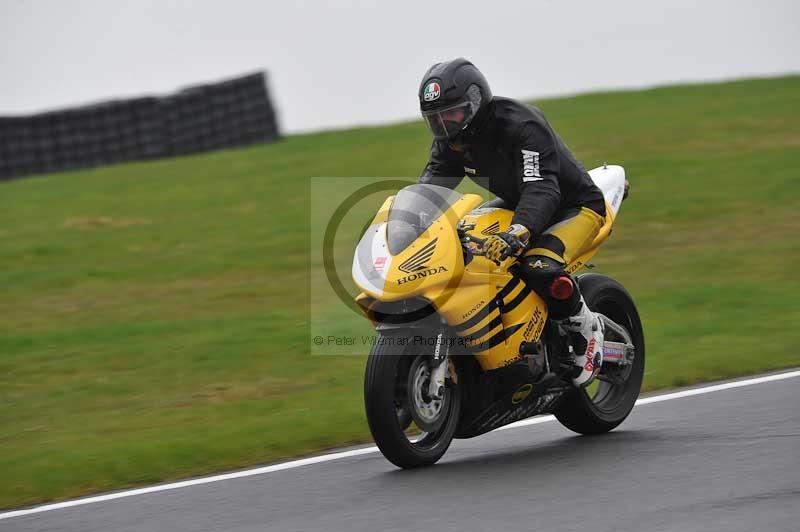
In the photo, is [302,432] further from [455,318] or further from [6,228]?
[6,228]

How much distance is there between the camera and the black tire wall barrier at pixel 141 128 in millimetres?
16688

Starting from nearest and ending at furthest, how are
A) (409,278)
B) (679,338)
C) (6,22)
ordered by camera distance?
1. (409,278)
2. (679,338)
3. (6,22)

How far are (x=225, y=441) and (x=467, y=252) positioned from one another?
1.93m

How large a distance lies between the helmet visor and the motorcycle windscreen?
30 centimetres

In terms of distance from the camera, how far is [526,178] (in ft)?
20.0

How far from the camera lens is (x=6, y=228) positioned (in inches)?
576

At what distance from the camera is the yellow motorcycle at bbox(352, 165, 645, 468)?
223 inches

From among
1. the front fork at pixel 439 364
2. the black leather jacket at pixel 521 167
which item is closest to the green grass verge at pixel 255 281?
the front fork at pixel 439 364

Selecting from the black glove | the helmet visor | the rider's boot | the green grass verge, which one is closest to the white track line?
the green grass verge

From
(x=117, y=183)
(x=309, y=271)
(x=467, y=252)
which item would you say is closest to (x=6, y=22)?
(x=117, y=183)

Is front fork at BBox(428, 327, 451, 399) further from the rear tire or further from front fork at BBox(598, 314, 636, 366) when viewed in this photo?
front fork at BBox(598, 314, 636, 366)

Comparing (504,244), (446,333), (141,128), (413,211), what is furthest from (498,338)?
(141,128)

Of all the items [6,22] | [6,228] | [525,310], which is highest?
[6,22]

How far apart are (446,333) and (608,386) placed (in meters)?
1.47
